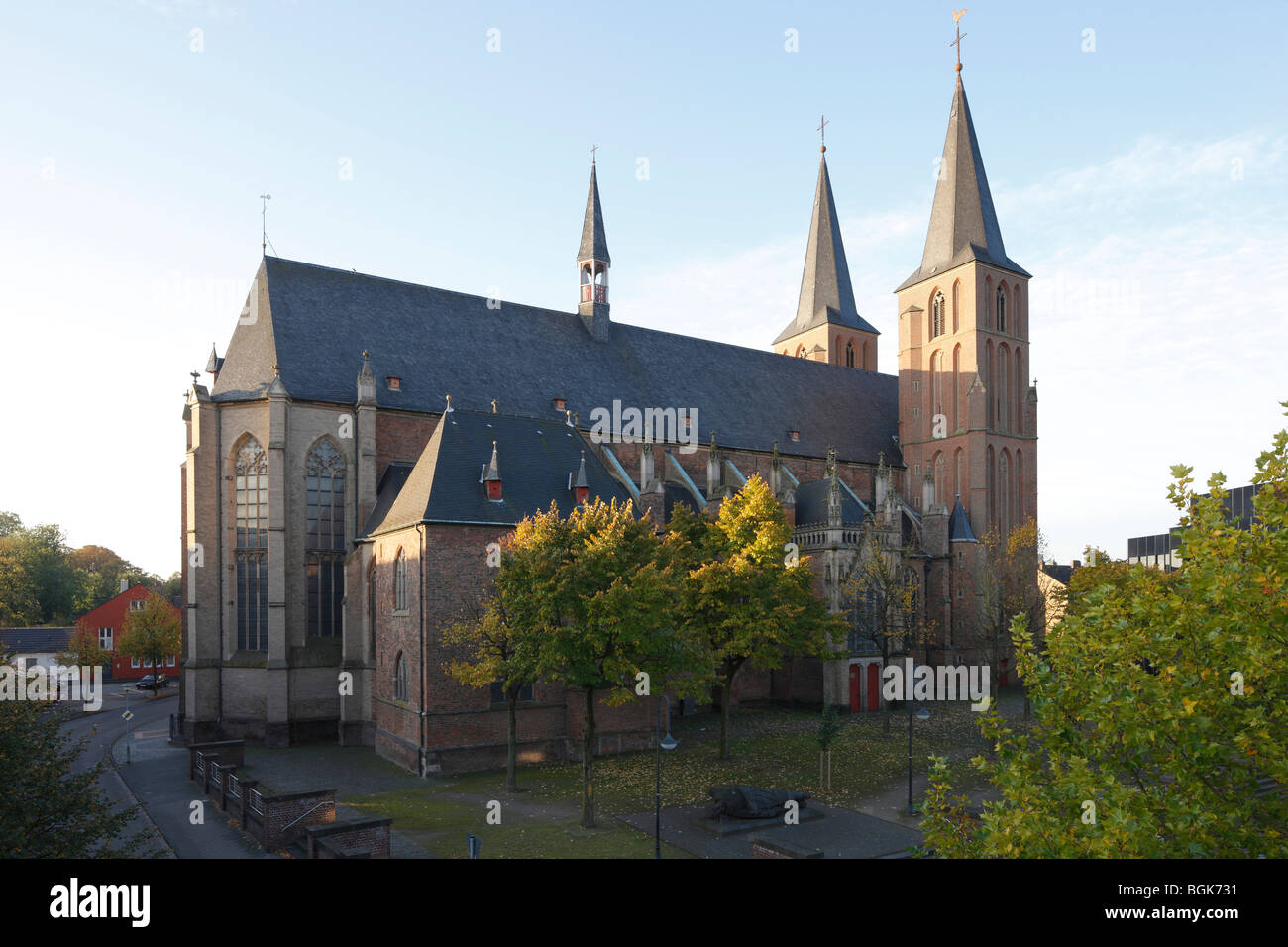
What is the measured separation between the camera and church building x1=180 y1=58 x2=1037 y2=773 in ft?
97.3

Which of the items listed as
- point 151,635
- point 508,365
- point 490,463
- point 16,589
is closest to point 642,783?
point 490,463

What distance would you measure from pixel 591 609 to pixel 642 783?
22.3ft

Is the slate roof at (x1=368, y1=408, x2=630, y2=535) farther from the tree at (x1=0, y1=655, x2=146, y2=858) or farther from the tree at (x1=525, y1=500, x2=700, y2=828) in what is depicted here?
the tree at (x1=0, y1=655, x2=146, y2=858)

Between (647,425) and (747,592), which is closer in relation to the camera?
(747,592)

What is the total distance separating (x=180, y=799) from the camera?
2480 centimetres

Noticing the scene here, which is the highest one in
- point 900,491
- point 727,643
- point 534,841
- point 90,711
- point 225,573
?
point 900,491

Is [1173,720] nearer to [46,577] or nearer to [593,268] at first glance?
[593,268]

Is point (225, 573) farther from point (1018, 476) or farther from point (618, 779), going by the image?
point (1018, 476)

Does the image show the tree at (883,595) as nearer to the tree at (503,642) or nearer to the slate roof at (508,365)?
the slate roof at (508,365)

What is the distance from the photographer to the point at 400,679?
29.8 meters

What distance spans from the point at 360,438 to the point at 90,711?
85.9 feet

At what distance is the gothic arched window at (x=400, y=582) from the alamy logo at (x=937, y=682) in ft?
74.2
